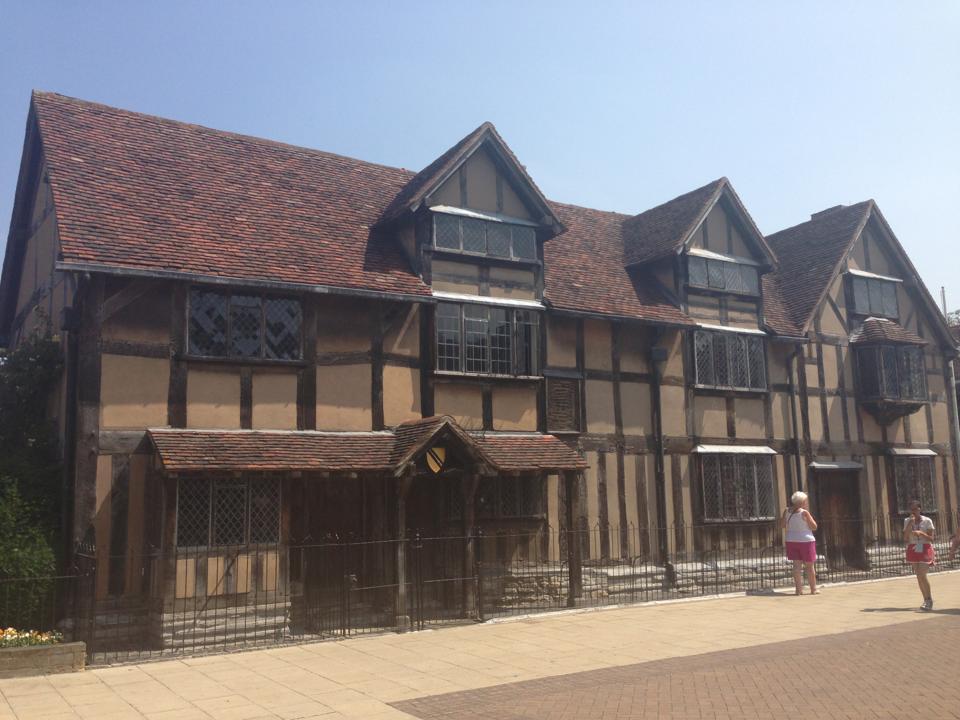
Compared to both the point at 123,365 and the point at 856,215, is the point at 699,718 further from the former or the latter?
the point at 856,215

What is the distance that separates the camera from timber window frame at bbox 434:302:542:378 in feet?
55.4

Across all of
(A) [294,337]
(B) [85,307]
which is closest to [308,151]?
(A) [294,337]

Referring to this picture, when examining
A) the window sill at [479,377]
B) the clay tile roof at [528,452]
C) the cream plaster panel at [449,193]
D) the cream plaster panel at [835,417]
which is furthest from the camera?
the cream plaster panel at [835,417]

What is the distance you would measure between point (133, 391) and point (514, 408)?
23.1 feet

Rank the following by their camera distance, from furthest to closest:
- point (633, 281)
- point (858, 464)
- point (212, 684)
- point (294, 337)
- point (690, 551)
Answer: point (858, 464) → point (633, 281) → point (690, 551) → point (294, 337) → point (212, 684)

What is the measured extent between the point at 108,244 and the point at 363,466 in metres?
5.25

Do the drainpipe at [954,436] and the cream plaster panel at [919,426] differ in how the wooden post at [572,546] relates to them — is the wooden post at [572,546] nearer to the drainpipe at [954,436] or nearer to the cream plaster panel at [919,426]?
the cream plaster panel at [919,426]

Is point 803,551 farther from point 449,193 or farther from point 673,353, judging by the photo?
point 449,193

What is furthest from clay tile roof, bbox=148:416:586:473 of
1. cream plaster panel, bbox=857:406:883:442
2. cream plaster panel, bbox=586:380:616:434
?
cream plaster panel, bbox=857:406:883:442

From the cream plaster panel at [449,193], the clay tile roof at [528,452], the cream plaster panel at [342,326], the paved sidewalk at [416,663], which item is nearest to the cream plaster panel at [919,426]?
the paved sidewalk at [416,663]

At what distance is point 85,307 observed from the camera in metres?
13.9

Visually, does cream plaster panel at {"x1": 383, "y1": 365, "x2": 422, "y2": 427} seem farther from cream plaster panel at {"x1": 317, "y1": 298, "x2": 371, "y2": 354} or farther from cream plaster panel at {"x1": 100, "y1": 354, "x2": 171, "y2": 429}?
cream plaster panel at {"x1": 100, "y1": 354, "x2": 171, "y2": 429}

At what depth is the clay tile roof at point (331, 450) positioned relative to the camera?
13.2 metres

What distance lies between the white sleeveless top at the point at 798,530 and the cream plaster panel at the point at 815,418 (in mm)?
4713
